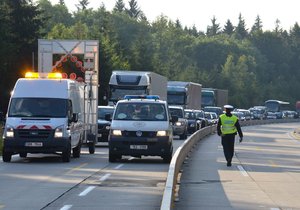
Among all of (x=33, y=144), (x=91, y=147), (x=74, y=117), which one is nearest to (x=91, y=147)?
(x=91, y=147)

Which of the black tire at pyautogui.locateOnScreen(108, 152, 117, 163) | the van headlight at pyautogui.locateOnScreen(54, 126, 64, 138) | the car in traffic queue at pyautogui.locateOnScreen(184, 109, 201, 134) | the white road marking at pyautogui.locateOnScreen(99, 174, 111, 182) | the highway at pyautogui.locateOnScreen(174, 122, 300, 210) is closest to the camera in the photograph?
the highway at pyautogui.locateOnScreen(174, 122, 300, 210)

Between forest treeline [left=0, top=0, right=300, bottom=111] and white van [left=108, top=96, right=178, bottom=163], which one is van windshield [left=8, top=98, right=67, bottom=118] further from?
forest treeline [left=0, top=0, right=300, bottom=111]

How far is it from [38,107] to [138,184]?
26.9 feet

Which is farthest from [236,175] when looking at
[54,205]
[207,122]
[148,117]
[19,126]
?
[207,122]

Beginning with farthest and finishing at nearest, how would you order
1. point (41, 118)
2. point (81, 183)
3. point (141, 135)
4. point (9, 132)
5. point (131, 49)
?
point (131, 49)
point (141, 135)
point (41, 118)
point (9, 132)
point (81, 183)

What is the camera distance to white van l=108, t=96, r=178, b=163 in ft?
90.3

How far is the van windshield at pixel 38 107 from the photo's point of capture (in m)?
27.8

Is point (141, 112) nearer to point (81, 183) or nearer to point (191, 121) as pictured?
point (81, 183)

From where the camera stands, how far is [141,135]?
27625 mm

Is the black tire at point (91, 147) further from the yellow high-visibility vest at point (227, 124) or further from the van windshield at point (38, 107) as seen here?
the yellow high-visibility vest at point (227, 124)

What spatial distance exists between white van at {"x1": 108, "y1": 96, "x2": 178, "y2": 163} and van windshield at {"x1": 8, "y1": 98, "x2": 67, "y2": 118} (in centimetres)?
167

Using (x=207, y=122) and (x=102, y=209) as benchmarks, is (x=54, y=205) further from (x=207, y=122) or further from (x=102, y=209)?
(x=207, y=122)

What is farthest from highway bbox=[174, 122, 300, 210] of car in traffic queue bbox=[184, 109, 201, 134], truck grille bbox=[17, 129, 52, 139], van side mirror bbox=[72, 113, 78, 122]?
car in traffic queue bbox=[184, 109, 201, 134]

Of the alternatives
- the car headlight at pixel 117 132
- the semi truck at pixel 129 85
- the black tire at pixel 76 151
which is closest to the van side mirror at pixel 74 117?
the car headlight at pixel 117 132
